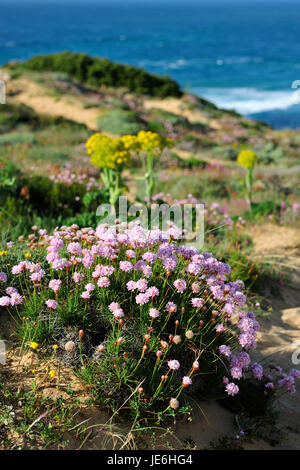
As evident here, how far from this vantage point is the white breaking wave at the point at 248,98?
45094mm

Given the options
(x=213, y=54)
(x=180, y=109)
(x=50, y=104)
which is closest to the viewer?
(x=50, y=104)

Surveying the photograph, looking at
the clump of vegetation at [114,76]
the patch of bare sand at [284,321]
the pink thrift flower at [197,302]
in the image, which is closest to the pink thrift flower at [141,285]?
the pink thrift flower at [197,302]

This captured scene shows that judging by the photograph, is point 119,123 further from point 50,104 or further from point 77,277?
point 77,277

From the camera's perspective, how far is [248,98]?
49625 mm

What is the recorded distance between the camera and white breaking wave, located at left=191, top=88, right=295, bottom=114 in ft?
148

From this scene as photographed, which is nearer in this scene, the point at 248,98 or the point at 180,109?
the point at 180,109

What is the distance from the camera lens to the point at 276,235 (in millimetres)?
7715

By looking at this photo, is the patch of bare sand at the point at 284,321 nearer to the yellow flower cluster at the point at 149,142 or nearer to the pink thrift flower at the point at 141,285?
the pink thrift flower at the point at 141,285

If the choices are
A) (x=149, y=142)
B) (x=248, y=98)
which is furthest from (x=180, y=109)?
(x=149, y=142)

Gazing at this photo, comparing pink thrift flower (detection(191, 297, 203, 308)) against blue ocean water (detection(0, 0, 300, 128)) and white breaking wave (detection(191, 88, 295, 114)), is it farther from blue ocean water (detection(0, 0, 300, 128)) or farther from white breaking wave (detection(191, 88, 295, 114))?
white breaking wave (detection(191, 88, 295, 114))

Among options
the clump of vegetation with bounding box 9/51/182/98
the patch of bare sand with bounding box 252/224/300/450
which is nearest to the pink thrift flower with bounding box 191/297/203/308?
the patch of bare sand with bounding box 252/224/300/450
